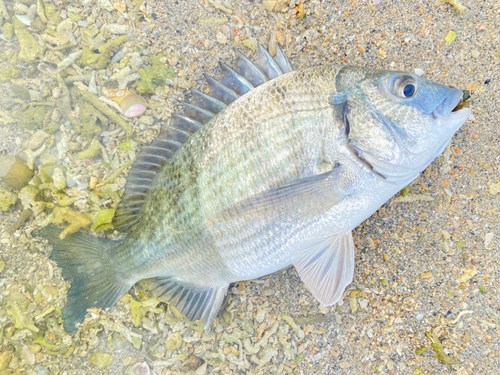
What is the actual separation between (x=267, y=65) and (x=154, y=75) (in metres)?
0.74

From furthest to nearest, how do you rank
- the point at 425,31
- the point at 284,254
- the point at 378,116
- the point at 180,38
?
the point at 180,38 < the point at 425,31 < the point at 284,254 < the point at 378,116

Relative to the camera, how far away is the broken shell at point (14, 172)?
6.71 feet

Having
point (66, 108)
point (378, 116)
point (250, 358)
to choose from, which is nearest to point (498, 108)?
point (378, 116)

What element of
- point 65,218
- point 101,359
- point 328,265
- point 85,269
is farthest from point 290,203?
point 101,359

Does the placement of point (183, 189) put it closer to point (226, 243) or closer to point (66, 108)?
point (226, 243)

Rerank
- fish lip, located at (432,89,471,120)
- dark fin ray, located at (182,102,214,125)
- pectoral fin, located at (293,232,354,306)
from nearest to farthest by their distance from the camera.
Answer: fish lip, located at (432,89,471,120), pectoral fin, located at (293,232,354,306), dark fin ray, located at (182,102,214,125)

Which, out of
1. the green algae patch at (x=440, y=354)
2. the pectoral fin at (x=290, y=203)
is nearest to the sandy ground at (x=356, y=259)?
the green algae patch at (x=440, y=354)

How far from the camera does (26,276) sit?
2.06 metres

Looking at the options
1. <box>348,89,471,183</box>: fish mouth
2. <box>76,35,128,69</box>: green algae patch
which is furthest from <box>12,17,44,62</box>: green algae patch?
<box>348,89,471,183</box>: fish mouth

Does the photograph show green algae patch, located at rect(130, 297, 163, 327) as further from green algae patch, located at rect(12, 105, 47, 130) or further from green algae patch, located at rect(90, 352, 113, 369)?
green algae patch, located at rect(12, 105, 47, 130)

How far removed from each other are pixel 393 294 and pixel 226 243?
3.36 feet

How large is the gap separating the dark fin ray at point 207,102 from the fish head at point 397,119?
2.13ft

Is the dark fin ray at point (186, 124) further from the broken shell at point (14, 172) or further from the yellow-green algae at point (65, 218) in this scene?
the broken shell at point (14, 172)

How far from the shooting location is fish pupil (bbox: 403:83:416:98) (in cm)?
145
